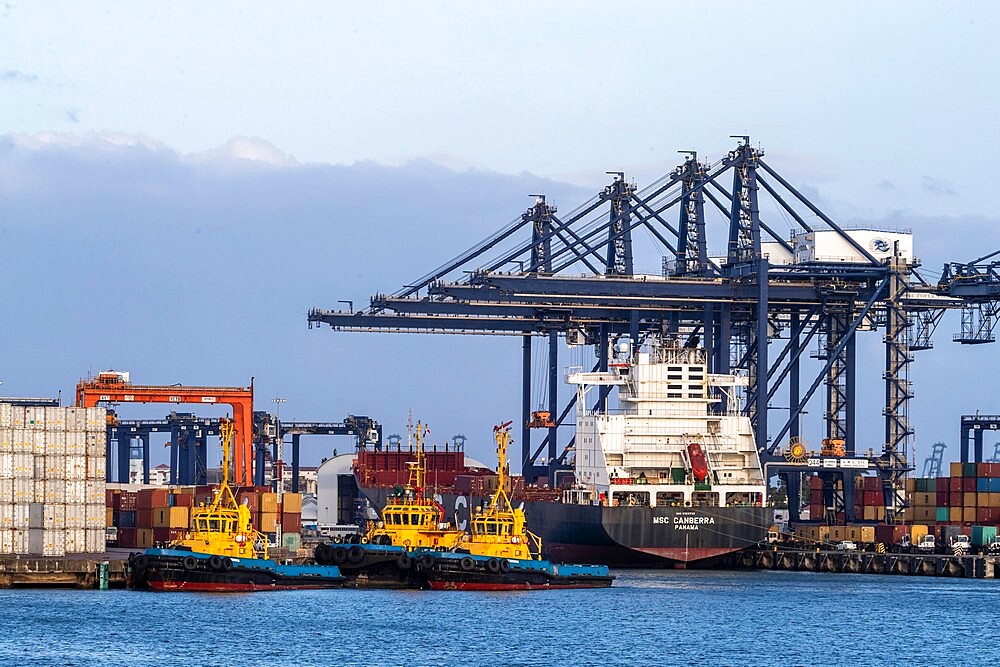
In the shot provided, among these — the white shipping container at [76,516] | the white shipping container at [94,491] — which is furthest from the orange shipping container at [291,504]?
the white shipping container at [76,516]

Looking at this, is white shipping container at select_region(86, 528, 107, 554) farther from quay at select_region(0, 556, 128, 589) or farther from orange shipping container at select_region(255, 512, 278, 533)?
orange shipping container at select_region(255, 512, 278, 533)

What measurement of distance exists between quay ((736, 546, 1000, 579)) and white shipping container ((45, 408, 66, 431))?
31.3 metres

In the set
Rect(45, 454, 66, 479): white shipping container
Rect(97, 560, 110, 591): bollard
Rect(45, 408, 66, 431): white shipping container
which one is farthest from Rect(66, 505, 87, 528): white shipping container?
Rect(97, 560, 110, 591): bollard

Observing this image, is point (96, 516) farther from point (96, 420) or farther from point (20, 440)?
point (20, 440)

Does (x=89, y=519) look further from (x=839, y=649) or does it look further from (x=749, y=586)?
(x=839, y=649)

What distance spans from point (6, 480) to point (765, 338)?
3968 cm

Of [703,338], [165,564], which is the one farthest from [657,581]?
[703,338]

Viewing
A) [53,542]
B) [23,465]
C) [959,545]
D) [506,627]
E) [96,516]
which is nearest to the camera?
[506,627]

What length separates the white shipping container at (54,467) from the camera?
7494 centimetres

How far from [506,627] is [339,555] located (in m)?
12.0

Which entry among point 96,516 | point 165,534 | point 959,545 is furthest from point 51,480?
point 959,545

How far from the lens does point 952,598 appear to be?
72.6m

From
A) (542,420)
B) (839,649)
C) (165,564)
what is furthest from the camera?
(542,420)

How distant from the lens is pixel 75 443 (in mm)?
75500
